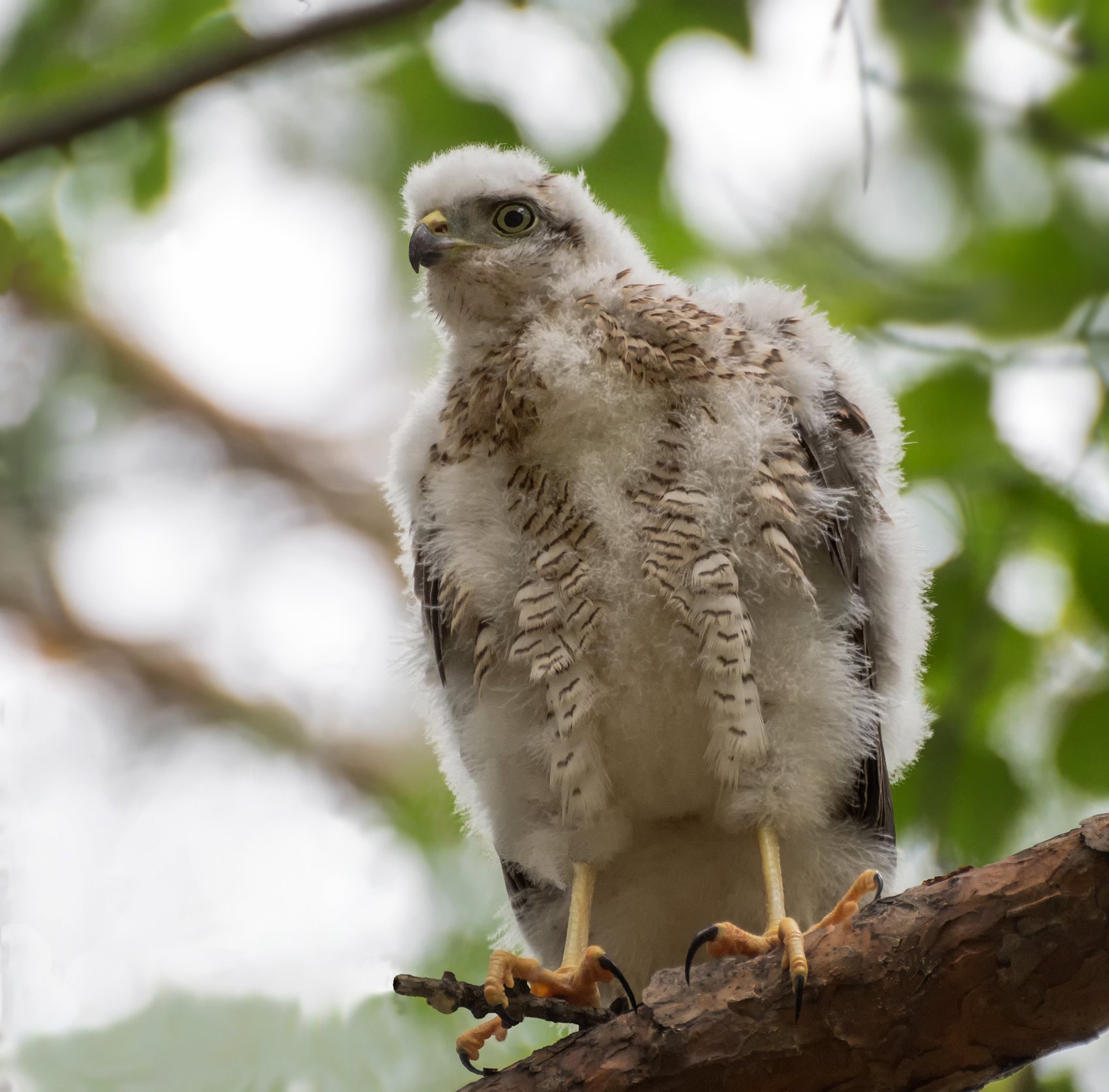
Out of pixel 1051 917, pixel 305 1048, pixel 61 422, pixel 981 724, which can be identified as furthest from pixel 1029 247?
pixel 61 422

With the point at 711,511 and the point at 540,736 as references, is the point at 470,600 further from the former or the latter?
the point at 711,511

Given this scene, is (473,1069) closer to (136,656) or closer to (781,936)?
(781,936)

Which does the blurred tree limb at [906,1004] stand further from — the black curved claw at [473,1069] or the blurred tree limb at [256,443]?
the blurred tree limb at [256,443]

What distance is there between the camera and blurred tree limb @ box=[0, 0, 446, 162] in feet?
6.53

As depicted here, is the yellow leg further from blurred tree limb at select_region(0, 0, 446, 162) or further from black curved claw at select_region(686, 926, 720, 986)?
blurred tree limb at select_region(0, 0, 446, 162)

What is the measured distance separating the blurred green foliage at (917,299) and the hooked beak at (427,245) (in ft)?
1.57

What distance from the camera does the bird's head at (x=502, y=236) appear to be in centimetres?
327

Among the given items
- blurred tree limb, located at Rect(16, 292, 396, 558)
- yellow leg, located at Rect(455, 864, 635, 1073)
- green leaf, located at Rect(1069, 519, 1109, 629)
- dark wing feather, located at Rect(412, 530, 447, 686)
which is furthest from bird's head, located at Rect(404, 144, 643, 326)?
blurred tree limb, located at Rect(16, 292, 396, 558)

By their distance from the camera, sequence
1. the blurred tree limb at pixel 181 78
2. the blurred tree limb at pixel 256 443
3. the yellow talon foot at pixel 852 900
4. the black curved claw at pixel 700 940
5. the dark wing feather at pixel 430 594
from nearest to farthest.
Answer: the blurred tree limb at pixel 181 78 < the black curved claw at pixel 700 940 < the yellow talon foot at pixel 852 900 < the dark wing feather at pixel 430 594 < the blurred tree limb at pixel 256 443

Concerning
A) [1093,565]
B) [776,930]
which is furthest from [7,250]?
[1093,565]

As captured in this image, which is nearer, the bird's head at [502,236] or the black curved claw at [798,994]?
the black curved claw at [798,994]

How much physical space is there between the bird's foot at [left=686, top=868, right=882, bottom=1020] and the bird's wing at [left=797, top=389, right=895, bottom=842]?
356 mm

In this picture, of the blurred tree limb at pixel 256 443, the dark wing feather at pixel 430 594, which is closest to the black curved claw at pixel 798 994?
the dark wing feather at pixel 430 594

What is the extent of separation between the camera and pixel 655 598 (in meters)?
2.85
